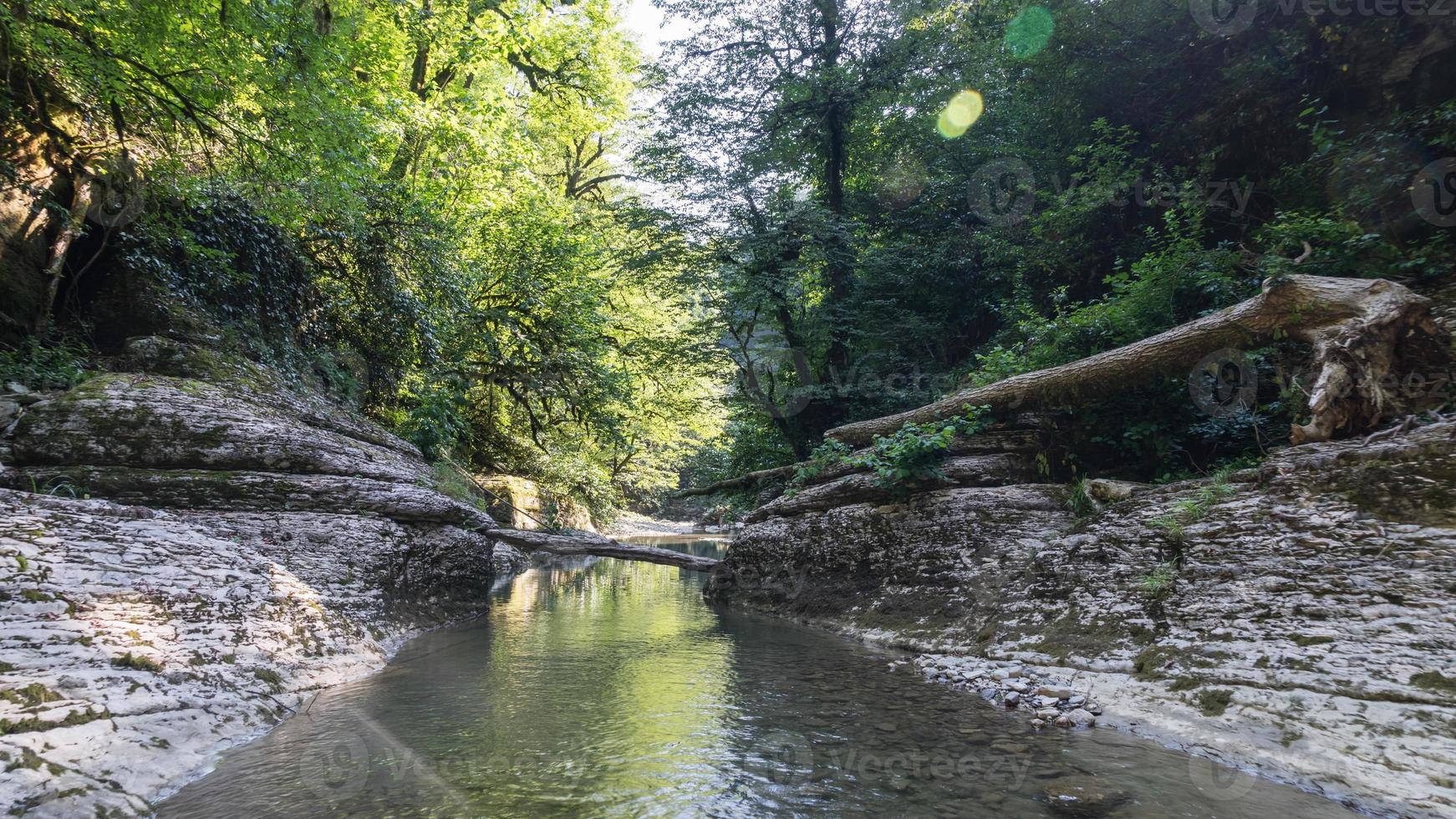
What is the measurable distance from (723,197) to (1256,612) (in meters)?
13.4

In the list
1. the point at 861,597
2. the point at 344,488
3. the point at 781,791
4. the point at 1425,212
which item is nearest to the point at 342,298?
the point at 344,488

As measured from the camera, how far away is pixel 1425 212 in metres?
7.01

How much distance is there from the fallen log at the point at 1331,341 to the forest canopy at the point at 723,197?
0.58 metres

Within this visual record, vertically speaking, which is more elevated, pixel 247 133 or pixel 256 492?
pixel 247 133

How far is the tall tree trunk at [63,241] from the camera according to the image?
25.3ft

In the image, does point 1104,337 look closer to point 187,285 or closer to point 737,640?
point 737,640

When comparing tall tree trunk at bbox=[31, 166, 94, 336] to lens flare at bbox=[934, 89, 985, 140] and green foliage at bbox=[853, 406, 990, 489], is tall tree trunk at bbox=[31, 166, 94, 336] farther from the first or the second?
lens flare at bbox=[934, 89, 985, 140]

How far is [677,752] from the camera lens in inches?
170

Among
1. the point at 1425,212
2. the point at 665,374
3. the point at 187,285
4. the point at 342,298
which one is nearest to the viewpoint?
the point at 1425,212

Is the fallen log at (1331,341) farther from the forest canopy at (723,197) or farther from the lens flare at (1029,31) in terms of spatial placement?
the lens flare at (1029,31)

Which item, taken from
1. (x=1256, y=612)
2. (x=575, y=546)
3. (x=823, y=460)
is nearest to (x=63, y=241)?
(x=575, y=546)

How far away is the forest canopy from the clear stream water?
4475 mm

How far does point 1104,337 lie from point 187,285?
41.6 ft

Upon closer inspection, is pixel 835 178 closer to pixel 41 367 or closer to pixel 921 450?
pixel 921 450
